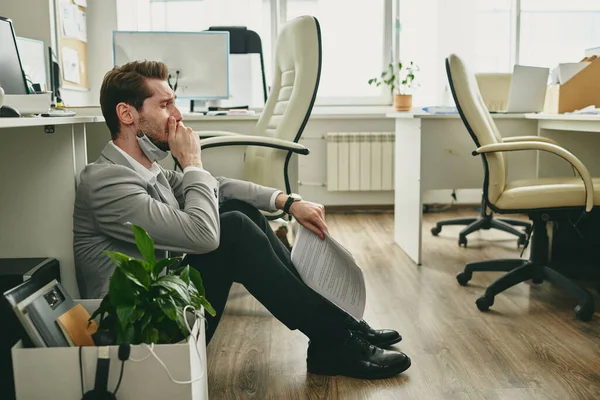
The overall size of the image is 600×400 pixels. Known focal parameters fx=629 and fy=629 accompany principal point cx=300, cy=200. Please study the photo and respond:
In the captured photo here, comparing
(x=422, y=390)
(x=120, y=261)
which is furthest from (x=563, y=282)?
(x=120, y=261)

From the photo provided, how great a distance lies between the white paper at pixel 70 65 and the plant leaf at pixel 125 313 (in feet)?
10.6

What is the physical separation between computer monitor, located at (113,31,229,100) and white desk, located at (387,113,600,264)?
1000 millimetres

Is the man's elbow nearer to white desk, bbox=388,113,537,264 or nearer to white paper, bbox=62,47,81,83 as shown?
white desk, bbox=388,113,537,264

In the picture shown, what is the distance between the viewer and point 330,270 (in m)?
1.71

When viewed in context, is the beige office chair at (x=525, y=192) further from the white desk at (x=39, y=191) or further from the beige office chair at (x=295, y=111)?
the white desk at (x=39, y=191)

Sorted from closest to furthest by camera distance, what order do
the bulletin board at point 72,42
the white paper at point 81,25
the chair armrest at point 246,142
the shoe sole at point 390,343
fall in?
the shoe sole at point 390,343, the chair armrest at point 246,142, the bulletin board at point 72,42, the white paper at point 81,25

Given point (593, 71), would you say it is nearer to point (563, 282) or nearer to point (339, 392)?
point (563, 282)

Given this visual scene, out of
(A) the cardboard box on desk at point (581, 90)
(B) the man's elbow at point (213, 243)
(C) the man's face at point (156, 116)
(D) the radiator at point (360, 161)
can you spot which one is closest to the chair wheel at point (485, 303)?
(A) the cardboard box on desk at point (581, 90)

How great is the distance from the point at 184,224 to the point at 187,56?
1998 mm

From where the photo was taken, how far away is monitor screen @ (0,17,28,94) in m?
1.85

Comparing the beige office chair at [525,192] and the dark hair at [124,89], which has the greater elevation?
the dark hair at [124,89]

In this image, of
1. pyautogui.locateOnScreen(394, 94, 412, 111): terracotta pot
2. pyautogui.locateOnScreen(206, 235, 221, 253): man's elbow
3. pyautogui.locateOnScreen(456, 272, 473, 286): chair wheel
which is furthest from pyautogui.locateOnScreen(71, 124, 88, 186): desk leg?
pyautogui.locateOnScreen(394, 94, 412, 111): terracotta pot

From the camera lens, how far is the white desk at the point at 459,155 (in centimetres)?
298

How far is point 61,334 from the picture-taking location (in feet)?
3.77
